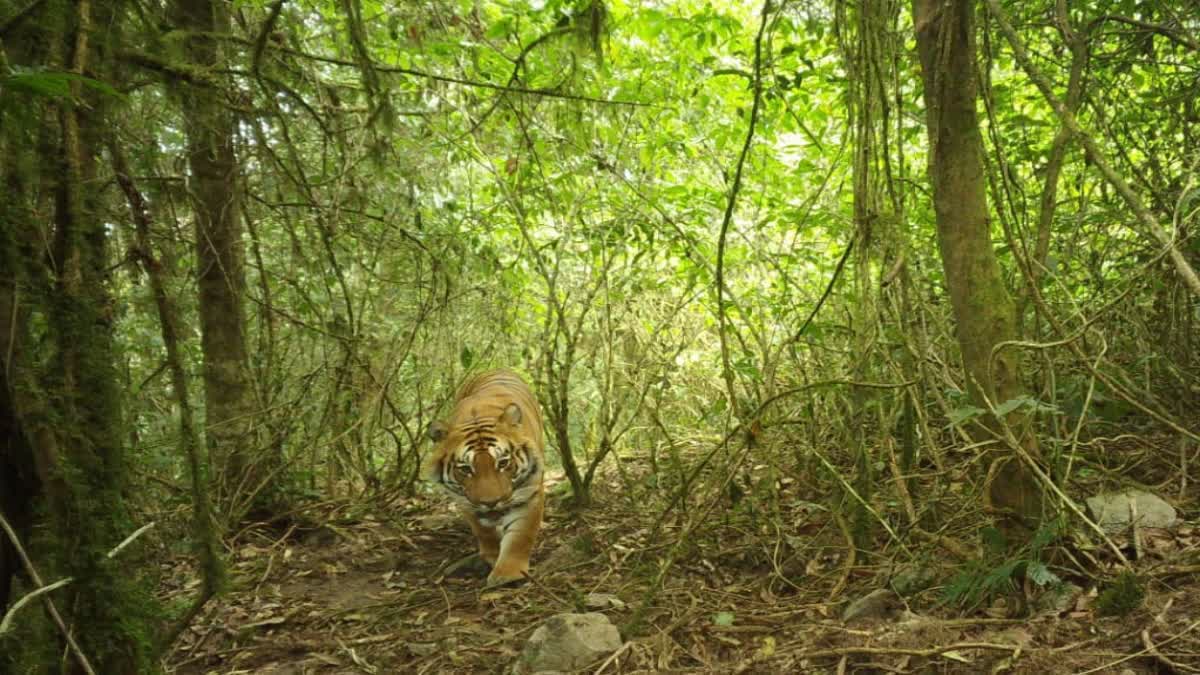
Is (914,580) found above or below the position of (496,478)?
below

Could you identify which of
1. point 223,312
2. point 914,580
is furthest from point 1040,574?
point 223,312

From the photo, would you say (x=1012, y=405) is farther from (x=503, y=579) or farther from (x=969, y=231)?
(x=503, y=579)

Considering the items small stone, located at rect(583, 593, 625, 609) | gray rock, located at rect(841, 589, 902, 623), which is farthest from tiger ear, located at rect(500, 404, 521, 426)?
gray rock, located at rect(841, 589, 902, 623)

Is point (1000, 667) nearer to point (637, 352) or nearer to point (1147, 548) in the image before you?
point (1147, 548)

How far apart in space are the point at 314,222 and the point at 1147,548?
509cm

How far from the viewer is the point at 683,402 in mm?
7988

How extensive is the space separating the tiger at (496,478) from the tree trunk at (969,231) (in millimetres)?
2872

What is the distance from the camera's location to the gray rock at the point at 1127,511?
3.29 meters

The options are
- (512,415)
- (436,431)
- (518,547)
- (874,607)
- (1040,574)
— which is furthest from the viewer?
(512,415)

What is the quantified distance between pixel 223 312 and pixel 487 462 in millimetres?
2288

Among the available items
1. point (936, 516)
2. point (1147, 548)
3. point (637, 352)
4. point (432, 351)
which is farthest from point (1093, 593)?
point (432, 351)

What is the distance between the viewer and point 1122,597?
2.66m

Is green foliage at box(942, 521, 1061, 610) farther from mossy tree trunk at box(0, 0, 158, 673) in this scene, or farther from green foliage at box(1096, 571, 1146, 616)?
mossy tree trunk at box(0, 0, 158, 673)

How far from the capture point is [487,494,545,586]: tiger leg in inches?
191
